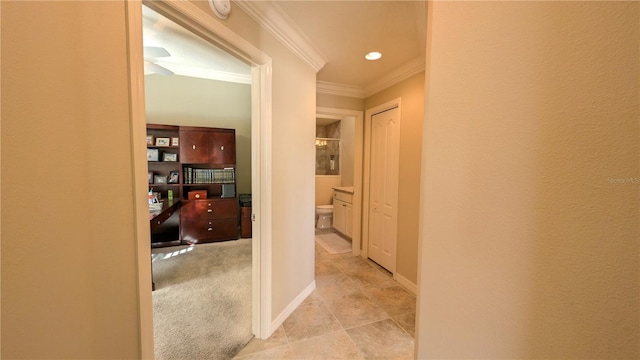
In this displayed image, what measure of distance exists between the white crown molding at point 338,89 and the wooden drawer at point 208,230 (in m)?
2.62

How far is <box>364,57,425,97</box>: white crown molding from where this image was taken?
7.72 feet

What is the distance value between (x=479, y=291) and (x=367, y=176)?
8.92ft

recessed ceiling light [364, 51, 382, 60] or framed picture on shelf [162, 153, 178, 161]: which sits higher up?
recessed ceiling light [364, 51, 382, 60]

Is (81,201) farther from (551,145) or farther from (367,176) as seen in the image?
(367,176)

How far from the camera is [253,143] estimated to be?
172 cm

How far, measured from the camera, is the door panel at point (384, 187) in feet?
9.19

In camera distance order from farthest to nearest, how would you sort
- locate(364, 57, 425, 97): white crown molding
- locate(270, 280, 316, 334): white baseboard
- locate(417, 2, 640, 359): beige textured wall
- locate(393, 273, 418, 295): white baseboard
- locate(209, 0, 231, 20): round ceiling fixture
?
locate(393, 273, 418, 295): white baseboard, locate(364, 57, 425, 97): white crown molding, locate(270, 280, 316, 334): white baseboard, locate(209, 0, 231, 20): round ceiling fixture, locate(417, 2, 640, 359): beige textured wall

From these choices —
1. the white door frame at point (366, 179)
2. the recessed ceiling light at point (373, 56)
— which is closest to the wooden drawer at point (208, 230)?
the white door frame at point (366, 179)

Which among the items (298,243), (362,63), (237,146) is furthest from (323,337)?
(237,146)

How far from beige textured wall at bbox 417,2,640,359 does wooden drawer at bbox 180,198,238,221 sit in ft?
12.2

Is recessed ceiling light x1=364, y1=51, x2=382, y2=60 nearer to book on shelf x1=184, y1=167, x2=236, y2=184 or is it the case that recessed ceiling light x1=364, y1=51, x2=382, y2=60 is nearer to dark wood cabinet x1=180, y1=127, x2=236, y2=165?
dark wood cabinet x1=180, y1=127, x2=236, y2=165

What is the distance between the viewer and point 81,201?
2.48 ft

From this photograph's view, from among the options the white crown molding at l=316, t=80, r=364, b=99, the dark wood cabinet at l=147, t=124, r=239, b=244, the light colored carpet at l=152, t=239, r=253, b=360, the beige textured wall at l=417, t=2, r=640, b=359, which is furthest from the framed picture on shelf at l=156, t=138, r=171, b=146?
the beige textured wall at l=417, t=2, r=640, b=359

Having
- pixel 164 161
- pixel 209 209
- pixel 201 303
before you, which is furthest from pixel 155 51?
pixel 201 303
